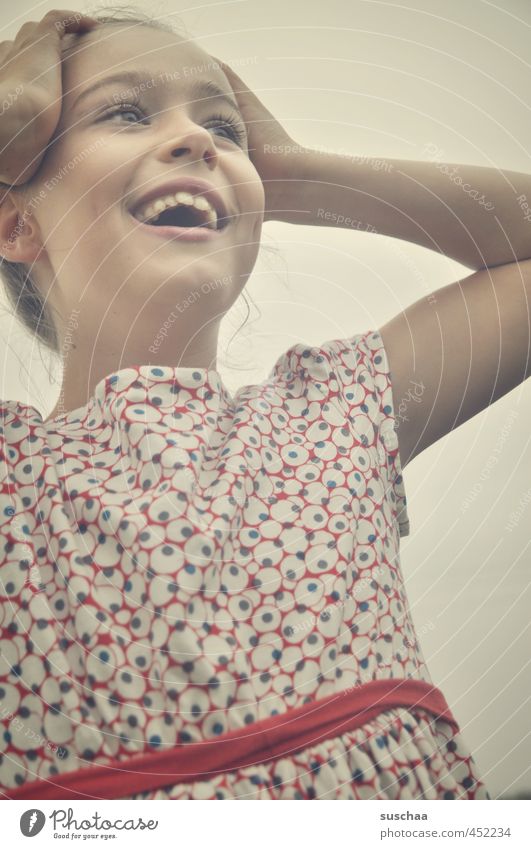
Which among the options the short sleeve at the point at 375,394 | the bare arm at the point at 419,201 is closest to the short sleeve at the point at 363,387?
the short sleeve at the point at 375,394

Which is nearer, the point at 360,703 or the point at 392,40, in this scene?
the point at 360,703

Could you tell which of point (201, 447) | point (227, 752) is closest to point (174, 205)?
point (201, 447)

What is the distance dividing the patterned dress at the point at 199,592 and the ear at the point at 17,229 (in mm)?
157

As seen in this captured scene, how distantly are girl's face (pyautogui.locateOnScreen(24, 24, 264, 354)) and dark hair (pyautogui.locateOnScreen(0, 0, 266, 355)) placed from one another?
3 cm

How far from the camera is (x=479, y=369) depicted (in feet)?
2.16

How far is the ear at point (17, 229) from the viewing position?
0.67 m

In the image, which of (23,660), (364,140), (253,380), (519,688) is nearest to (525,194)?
(364,140)

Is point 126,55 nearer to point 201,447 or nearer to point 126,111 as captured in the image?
point 126,111

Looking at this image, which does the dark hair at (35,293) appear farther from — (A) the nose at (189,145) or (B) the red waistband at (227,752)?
(B) the red waistband at (227,752)

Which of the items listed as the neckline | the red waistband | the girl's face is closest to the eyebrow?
the girl's face

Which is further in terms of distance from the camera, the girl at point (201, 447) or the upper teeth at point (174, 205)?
the upper teeth at point (174, 205)

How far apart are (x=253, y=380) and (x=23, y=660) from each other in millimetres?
314

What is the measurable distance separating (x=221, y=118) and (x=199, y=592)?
418 mm

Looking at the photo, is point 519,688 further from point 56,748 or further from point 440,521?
point 56,748
